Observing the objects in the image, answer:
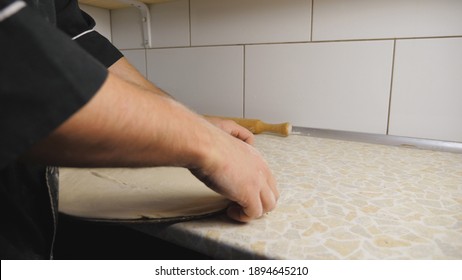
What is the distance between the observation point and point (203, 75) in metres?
1.01

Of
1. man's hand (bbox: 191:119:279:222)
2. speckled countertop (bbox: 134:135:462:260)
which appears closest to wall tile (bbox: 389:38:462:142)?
speckled countertop (bbox: 134:135:462:260)

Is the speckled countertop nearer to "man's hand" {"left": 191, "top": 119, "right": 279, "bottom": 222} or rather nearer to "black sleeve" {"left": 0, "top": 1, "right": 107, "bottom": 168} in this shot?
"man's hand" {"left": 191, "top": 119, "right": 279, "bottom": 222}

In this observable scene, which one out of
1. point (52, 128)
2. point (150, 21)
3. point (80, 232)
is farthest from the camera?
point (150, 21)

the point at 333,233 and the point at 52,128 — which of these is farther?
the point at 333,233

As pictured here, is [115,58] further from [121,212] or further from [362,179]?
[362,179]

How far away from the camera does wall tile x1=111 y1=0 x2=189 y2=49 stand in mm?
1020

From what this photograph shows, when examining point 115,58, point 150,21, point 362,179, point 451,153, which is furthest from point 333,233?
point 150,21

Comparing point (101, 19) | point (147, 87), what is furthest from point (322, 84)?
point (101, 19)

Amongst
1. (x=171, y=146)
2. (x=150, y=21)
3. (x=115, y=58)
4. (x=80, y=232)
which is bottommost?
(x=80, y=232)

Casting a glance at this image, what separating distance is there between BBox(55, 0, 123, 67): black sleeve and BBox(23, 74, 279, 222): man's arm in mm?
443

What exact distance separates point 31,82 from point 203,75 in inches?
31.6

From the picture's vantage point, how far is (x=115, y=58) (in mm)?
716

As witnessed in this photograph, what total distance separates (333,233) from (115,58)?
59 cm

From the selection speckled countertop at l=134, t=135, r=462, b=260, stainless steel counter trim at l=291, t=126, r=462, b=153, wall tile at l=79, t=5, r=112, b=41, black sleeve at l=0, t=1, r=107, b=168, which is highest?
wall tile at l=79, t=5, r=112, b=41
